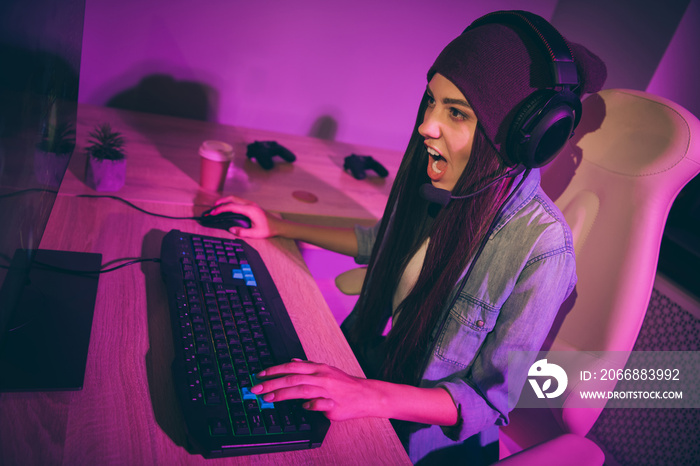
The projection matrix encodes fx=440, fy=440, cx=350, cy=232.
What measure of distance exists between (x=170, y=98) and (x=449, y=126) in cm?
112

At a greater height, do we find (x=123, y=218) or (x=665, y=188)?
(x=665, y=188)

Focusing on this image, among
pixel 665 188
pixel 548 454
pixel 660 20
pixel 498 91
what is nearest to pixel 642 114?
pixel 665 188

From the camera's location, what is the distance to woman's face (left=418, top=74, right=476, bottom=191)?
2.56 feet

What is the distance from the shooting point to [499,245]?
32.4 inches

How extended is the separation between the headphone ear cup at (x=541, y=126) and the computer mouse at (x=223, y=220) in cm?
59

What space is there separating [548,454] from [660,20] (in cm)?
162

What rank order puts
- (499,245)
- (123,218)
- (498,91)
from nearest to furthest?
(498,91) → (499,245) → (123,218)

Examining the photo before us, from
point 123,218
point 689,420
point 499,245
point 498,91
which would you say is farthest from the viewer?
point 689,420

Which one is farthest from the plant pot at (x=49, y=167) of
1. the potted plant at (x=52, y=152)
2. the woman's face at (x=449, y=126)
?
the woman's face at (x=449, y=126)

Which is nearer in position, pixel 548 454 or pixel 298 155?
pixel 548 454

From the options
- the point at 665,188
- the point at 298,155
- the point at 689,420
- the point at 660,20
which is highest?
the point at 660,20

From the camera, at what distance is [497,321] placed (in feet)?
2.61

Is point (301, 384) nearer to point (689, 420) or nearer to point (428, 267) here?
point (428, 267)

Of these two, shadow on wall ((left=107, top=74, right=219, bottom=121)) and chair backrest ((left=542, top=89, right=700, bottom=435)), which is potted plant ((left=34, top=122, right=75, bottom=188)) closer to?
shadow on wall ((left=107, top=74, right=219, bottom=121))
